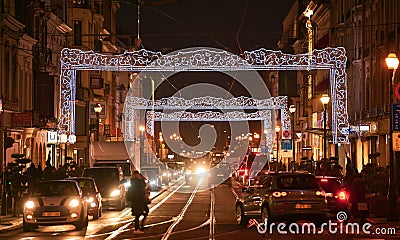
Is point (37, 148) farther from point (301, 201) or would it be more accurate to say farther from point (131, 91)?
point (131, 91)

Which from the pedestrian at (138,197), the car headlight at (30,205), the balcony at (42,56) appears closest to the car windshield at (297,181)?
the pedestrian at (138,197)

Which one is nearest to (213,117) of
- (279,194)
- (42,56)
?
(42,56)

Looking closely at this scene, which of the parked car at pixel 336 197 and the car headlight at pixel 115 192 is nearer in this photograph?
the parked car at pixel 336 197

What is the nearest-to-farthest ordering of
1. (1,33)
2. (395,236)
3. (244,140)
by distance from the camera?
(395,236), (1,33), (244,140)

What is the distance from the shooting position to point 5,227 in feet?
96.3

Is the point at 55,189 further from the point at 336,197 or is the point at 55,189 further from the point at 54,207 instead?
the point at 336,197

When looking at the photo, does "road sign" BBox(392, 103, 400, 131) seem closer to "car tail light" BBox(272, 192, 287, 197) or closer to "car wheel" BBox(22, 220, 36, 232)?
"car tail light" BBox(272, 192, 287, 197)

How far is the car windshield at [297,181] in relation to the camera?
89.0 ft

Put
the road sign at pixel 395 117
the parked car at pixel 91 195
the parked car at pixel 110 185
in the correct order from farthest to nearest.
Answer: the parked car at pixel 110 185
the parked car at pixel 91 195
the road sign at pixel 395 117

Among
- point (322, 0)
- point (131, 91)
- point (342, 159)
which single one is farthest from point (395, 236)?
point (131, 91)

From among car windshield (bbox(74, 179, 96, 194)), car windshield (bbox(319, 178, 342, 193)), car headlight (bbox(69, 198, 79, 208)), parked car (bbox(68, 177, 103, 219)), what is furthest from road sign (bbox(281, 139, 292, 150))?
car headlight (bbox(69, 198, 79, 208))

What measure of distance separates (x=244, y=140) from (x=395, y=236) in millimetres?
127910

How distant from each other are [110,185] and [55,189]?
1039 cm

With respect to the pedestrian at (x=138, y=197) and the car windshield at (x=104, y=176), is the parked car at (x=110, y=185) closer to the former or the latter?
the car windshield at (x=104, y=176)
